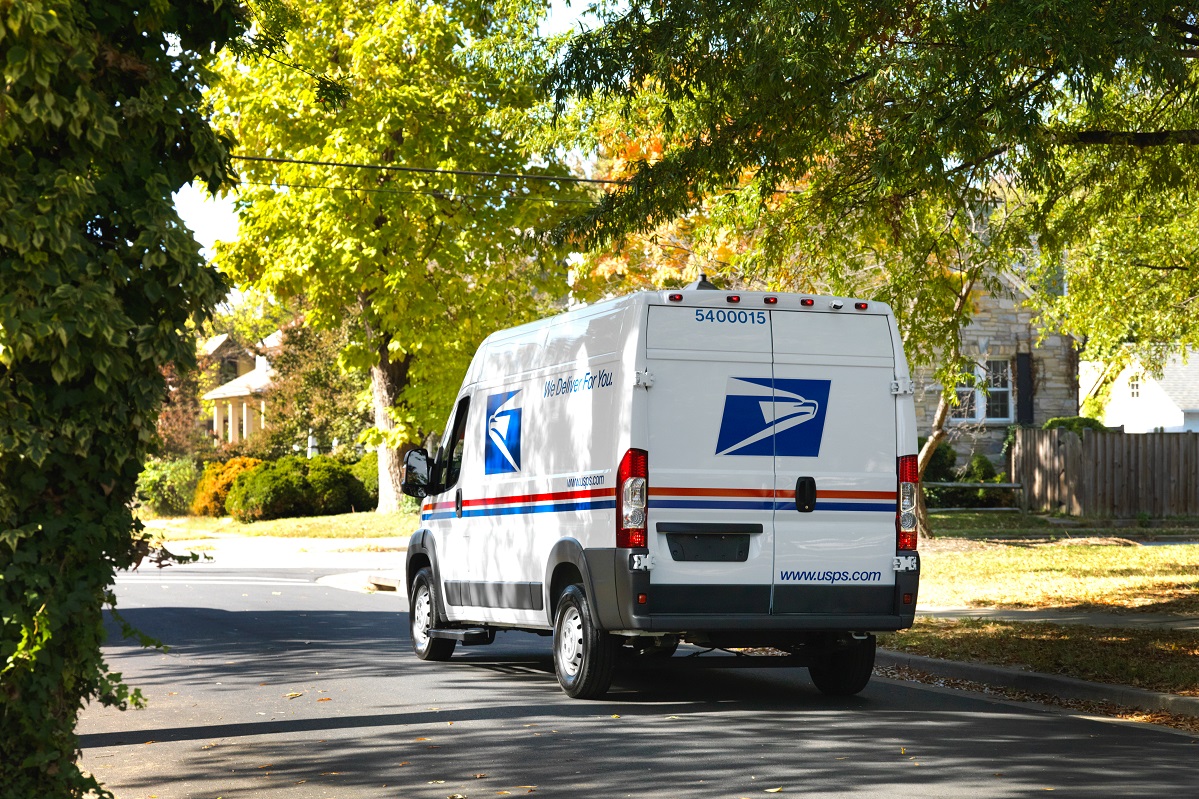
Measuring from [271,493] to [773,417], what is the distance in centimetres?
2704

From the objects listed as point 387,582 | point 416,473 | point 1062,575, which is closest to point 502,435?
point 416,473

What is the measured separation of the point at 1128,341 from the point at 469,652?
50.0ft

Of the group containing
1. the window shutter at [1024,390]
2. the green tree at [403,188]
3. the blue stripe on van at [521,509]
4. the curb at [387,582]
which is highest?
the green tree at [403,188]

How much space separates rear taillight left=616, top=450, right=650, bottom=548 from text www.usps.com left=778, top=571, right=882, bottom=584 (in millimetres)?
1068

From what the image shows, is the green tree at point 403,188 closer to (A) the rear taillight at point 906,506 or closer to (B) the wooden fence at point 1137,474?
(B) the wooden fence at point 1137,474

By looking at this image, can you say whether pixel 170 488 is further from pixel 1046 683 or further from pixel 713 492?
pixel 1046 683

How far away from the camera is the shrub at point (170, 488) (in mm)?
40625

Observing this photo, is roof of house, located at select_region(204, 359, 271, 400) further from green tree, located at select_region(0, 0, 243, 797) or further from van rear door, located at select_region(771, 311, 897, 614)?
green tree, located at select_region(0, 0, 243, 797)

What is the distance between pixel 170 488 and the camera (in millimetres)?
41062

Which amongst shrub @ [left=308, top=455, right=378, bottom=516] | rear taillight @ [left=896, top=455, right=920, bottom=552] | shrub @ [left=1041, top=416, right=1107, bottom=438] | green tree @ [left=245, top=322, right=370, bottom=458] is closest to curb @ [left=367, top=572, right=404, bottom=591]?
rear taillight @ [left=896, top=455, right=920, bottom=552]

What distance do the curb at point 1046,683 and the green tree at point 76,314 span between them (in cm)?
699

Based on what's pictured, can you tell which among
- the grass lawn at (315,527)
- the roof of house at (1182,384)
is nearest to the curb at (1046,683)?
the grass lawn at (315,527)

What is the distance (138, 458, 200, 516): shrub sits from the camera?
40625 mm

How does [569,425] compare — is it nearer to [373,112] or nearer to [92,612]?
[92,612]
